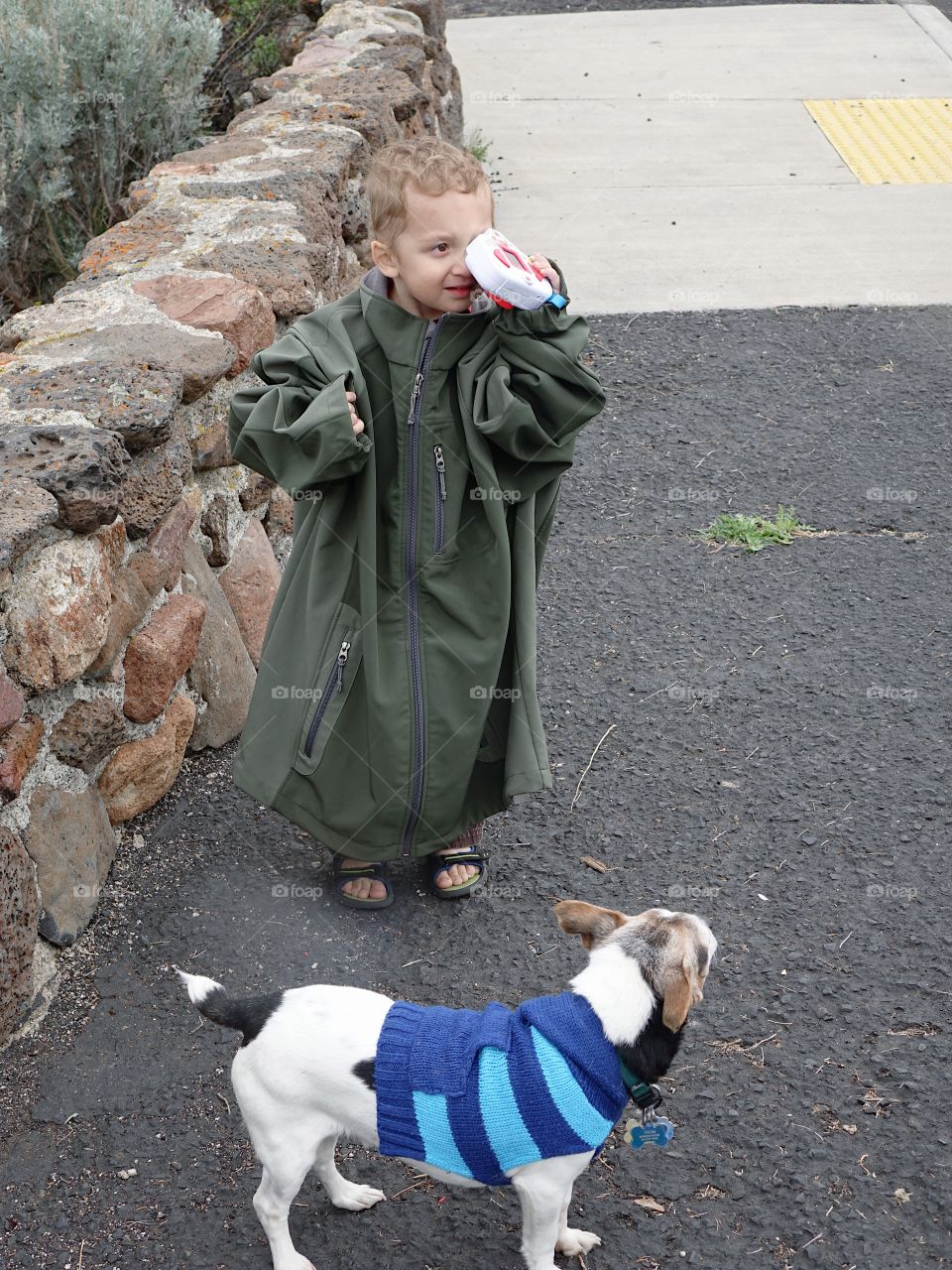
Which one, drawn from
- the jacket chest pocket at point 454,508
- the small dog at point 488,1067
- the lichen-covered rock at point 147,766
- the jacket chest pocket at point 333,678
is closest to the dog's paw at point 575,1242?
the small dog at point 488,1067

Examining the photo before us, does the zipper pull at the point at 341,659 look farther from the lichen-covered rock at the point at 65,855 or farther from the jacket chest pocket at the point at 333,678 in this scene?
the lichen-covered rock at the point at 65,855

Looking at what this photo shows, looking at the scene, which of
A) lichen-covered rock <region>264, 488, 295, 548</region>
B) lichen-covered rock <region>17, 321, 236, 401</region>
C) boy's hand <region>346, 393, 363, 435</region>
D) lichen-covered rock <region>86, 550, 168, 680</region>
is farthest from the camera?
lichen-covered rock <region>264, 488, 295, 548</region>

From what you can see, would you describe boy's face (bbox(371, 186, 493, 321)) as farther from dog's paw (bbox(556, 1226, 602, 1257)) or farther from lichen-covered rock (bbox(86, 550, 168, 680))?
dog's paw (bbox(556, 1226, 602, 1257))

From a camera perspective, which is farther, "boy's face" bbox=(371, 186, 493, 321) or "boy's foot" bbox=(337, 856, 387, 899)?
"boy's foot" bbox=(337, 856, 387, 899)

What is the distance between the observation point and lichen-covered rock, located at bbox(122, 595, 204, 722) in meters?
3.24

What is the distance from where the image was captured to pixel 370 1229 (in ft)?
8.25

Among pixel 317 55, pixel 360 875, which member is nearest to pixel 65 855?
pixel 360 875

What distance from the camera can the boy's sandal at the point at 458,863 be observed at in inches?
129

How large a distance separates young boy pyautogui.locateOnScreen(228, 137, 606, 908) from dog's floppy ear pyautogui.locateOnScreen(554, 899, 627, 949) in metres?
0.82

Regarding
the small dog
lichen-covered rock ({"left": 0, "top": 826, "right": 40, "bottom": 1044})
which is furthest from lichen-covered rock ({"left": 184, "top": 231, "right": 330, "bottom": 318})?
the small dog

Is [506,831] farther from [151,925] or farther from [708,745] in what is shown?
[151,925]

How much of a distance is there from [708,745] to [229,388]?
1.79 m

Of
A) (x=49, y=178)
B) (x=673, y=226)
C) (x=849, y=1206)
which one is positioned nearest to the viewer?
(x=849, y=1206)

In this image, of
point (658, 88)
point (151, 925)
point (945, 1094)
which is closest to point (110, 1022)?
point (151, 925)
